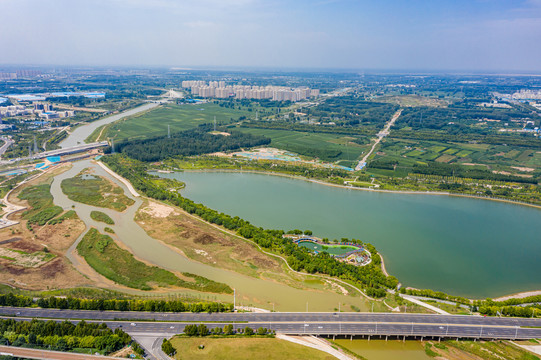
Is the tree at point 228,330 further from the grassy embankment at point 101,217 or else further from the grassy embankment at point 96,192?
the grassy embankment at point 96,192

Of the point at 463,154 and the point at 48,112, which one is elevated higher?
the point at 48,112

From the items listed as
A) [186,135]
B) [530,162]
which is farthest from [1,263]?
[530,162]

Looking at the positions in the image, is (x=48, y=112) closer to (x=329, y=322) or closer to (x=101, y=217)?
(x=101, y=217)

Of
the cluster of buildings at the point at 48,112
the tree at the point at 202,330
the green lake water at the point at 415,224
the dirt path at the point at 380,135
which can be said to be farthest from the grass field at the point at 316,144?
the cluster of buildings at the point at 48,112

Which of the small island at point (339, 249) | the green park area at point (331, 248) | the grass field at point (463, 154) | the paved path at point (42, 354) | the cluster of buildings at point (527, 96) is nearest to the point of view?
the paved path at point (42, 354)

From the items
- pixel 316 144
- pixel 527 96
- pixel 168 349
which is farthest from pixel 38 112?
pixel 527 96

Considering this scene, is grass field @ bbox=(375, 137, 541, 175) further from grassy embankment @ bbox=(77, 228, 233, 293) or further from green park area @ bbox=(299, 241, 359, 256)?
grassy embankment @ bbox=(77, 228, 233, 293)
